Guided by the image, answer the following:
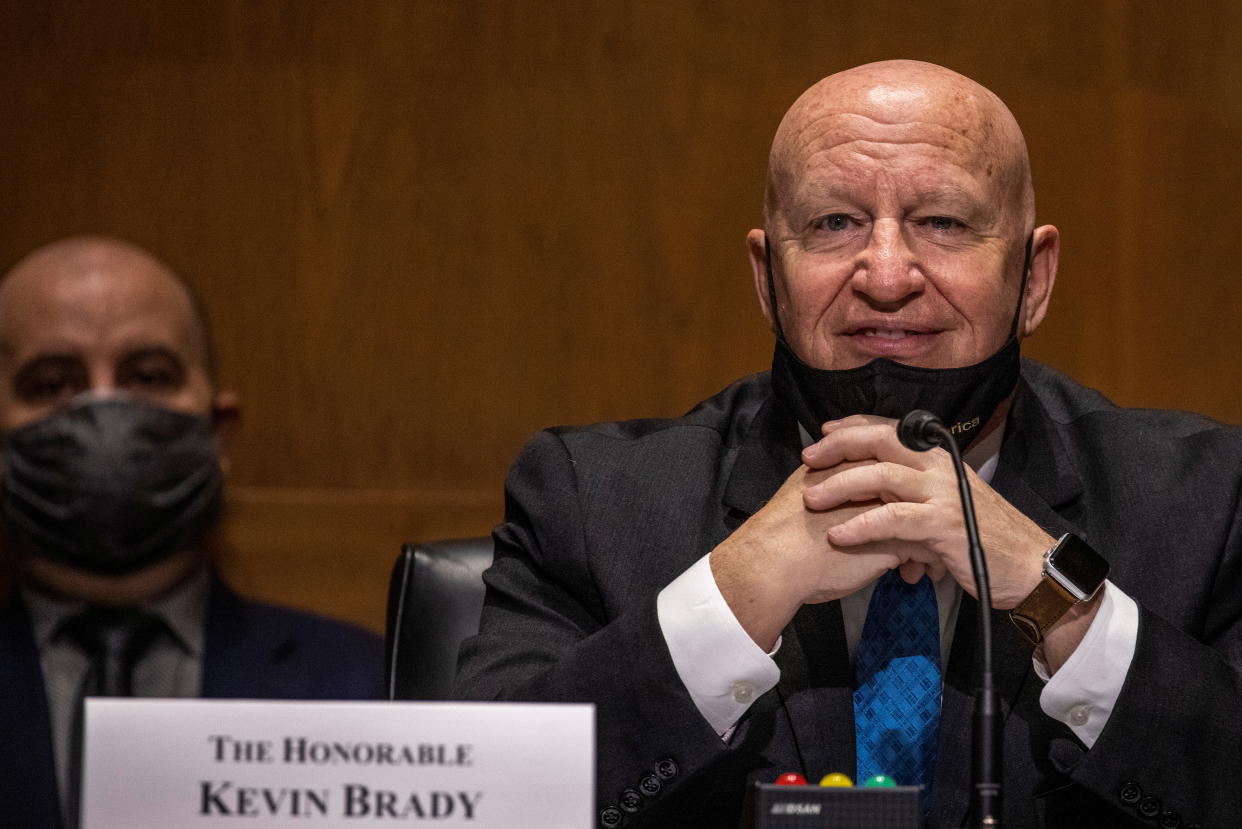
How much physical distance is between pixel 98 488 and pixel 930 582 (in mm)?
1065

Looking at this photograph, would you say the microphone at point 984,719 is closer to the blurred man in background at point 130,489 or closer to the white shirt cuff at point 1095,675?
the white shirt cuff at point 1095,675

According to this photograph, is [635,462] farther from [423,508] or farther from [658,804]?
[423,508]

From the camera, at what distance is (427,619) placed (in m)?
1.94

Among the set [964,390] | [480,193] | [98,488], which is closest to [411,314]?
[480,193]

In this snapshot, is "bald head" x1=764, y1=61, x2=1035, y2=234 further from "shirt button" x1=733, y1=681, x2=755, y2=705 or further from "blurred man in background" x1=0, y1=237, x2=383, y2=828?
"blurred man in background" x1=0, y1=237, x2=383, y2=828

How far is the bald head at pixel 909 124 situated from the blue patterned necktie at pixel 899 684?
1.61 ft

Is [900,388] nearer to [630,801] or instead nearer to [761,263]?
[761,263]

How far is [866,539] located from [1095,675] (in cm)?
25

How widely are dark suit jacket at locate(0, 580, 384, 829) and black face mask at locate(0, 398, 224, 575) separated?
141mm

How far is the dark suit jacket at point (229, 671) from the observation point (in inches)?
69.6

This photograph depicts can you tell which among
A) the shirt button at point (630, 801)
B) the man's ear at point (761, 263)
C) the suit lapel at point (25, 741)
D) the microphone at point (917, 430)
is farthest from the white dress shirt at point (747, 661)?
the suit lapel at point (25, 741)

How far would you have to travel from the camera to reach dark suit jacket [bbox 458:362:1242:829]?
1522 mm

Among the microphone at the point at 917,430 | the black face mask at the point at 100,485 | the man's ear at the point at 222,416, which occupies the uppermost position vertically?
the man's ear at the point at 222,416

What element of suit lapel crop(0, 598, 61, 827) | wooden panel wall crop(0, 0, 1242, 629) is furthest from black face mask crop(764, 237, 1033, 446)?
wooden panel wall crop(0, 0, 1242, 629)
